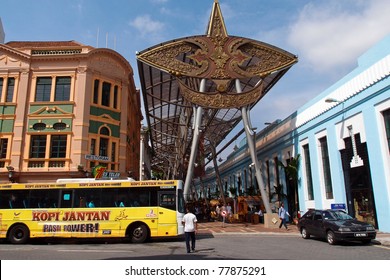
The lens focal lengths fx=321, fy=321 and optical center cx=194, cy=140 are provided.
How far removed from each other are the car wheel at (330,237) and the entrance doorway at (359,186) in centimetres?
607

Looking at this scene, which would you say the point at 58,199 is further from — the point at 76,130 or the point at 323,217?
the point at 323,217

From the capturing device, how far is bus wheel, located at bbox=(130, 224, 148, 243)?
51.2ft

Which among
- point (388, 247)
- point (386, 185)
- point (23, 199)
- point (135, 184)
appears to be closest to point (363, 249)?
point (388, 247)

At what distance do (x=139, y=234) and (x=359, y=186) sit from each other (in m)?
13.7

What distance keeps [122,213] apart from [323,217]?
975 centimetres

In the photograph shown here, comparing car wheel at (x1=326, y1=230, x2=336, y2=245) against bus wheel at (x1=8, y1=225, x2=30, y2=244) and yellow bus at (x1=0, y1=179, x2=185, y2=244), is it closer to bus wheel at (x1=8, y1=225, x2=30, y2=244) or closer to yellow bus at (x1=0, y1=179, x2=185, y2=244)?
yellow bus at (x1=0, y1=179, x2=185, y2=244)

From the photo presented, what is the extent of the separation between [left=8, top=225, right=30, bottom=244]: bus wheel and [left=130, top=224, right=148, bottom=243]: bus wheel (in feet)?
17.1

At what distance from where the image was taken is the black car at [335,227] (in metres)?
13.6

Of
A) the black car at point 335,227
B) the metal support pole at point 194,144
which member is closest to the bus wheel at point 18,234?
the metal support pole at point 194,144

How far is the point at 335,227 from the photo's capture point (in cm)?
1399

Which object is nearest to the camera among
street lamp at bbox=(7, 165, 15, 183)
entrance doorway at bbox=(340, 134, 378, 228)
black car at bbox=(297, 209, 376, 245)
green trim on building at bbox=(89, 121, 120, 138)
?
black car at bbox=(297, 209, 376, 245)

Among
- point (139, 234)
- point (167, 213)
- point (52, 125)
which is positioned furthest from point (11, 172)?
A: point (167, 213)

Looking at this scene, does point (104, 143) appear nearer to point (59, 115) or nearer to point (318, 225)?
point (59, 115)

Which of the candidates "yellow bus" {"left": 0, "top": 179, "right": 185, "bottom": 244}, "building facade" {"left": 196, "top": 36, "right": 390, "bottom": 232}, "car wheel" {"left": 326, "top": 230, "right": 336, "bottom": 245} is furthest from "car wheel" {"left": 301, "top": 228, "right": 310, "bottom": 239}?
"yellow bus" {"left": 0, "top": 179, "right": 185, "bottom": 244}
